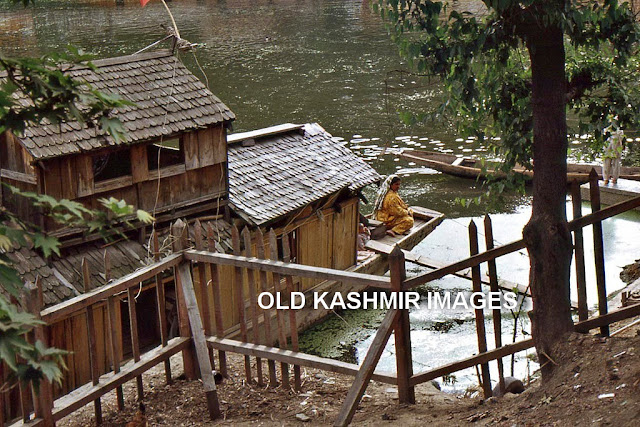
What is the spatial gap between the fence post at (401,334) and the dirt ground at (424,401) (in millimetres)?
147

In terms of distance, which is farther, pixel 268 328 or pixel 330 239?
pixel 330 239

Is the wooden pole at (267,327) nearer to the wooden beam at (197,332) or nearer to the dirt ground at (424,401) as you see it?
the dirt ground at (424,401)

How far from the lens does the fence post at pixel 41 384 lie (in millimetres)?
6320

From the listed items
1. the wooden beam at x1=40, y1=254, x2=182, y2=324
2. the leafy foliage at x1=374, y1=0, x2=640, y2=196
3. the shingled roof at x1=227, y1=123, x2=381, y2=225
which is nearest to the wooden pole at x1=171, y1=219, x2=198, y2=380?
the wooden beam at x1=40, y1=254, x2=182, y2=324

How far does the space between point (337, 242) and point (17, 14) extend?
155 feet

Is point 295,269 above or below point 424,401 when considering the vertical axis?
above

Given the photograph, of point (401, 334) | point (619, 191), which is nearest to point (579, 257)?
point (401, 334)

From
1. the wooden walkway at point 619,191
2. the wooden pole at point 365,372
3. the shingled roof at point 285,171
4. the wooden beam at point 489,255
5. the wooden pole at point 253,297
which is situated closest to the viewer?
the wooden pole at point 365,372

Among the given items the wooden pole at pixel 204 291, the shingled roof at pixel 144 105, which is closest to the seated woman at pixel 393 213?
the shingled roof at pixel 144 105

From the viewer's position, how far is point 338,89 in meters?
35.1

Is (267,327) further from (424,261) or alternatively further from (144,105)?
(424,261)

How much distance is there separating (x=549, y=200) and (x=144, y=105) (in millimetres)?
7386

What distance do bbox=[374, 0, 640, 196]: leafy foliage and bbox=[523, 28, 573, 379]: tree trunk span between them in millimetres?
240

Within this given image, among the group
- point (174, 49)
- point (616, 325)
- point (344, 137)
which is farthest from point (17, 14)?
point (616, 325)
